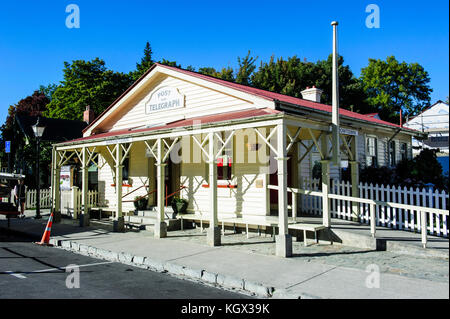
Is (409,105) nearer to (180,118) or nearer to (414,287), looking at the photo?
(180,118)

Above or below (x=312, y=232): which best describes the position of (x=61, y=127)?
above

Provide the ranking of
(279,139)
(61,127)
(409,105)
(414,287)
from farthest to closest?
(409,105)
(61,127)
(279,139)
(414,287)

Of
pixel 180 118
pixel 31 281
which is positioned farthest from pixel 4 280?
pixel 180 118

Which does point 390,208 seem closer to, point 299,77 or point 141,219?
point 141,219

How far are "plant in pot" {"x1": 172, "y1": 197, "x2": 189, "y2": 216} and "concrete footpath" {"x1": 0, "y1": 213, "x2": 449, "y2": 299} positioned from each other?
1.47 metres

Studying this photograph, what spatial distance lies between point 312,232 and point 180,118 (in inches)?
248

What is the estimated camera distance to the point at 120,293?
5.82m

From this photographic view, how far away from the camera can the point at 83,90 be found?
3500 cm

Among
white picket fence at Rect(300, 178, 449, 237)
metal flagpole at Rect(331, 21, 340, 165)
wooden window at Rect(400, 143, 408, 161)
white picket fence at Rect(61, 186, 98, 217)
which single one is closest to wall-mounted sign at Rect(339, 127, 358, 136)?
metal flagpole at Rect(331, 21, 340, 165)

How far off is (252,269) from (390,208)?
5916 mm

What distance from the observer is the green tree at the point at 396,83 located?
49750 mm

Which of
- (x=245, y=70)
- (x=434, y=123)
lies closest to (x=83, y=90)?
(x=245, y=70)

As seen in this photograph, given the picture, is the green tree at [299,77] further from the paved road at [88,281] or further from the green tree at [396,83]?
the paved road at [88,281]

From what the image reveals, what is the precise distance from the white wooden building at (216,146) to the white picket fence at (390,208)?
0.55m
